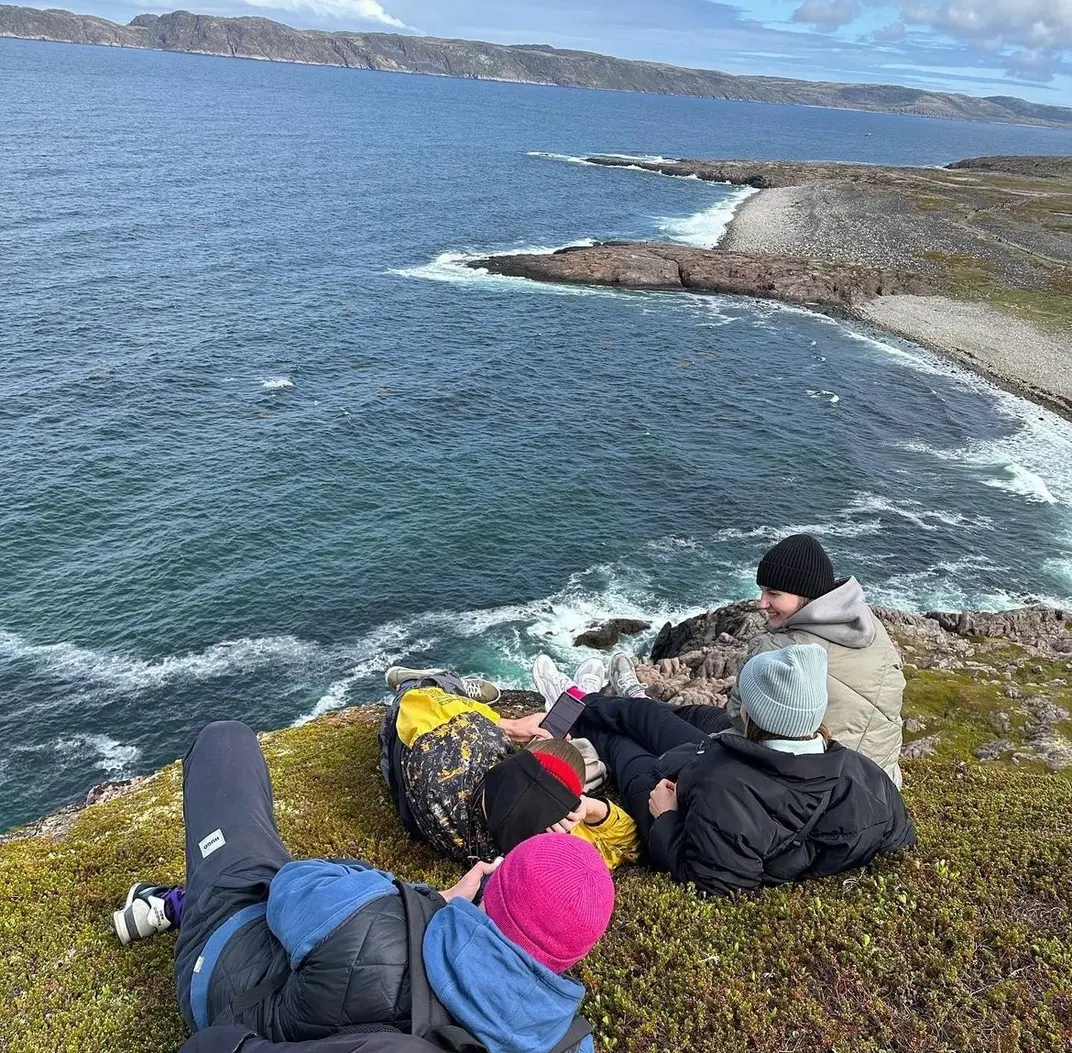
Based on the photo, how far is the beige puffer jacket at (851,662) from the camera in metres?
8.64

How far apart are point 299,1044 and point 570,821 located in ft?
12.8

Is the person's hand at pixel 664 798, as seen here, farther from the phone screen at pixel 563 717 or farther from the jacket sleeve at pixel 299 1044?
the jacket sleeve at pixel 299 1044

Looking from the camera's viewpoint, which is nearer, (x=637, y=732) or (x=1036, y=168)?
(x=637, y=732)

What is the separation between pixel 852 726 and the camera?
8.85 m

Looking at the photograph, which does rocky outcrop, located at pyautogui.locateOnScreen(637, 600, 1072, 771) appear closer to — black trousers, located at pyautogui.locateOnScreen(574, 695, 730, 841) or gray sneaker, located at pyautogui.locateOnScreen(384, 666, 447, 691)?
black trousers, located at pyautogui.locateOnScreen(574, 695, 730, 841)

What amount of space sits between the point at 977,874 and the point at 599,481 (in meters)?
37.4

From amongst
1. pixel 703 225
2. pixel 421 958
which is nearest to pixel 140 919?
pixel 421 958

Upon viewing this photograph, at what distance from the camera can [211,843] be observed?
7.13 meters

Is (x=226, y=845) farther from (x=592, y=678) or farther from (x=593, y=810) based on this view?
(x=592, y=678)

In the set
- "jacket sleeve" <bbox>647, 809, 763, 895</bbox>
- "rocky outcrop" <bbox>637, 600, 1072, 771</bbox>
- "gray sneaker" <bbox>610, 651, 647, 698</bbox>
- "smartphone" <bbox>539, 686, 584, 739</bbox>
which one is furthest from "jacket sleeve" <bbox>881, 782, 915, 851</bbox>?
"rocky outcrop" <bbox>637, 600, 1072, 771</bbox>

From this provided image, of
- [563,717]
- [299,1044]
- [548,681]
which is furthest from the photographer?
[548,681]

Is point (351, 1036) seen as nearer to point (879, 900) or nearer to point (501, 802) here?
point (501, 802)

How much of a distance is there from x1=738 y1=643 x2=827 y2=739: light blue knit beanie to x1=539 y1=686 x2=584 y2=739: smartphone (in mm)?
4341

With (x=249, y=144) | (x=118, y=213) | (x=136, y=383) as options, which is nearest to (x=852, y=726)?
(x=136, y=383)
